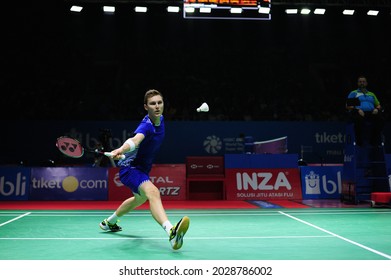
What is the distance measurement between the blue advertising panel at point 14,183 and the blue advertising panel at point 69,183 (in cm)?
18

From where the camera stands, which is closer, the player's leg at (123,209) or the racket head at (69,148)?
the racket head at (69,148)

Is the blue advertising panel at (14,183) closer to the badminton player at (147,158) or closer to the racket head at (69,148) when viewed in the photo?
the racket head at (69,148)

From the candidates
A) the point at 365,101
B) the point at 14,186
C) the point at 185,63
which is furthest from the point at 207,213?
the point at 185,63

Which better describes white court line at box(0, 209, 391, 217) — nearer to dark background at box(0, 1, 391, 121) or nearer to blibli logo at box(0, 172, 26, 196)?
blibli logo at box(0, 172, 26, 196)

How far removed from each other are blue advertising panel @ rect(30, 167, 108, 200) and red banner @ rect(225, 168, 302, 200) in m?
3.42

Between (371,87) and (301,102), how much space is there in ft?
11.8

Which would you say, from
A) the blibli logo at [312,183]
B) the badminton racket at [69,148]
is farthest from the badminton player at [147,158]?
the blibli logo at [312,183]

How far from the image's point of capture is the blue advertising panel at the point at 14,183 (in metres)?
12.0

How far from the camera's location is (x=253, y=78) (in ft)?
71.8

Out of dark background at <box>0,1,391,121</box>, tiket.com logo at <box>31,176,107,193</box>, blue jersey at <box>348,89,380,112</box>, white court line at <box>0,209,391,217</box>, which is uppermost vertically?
dark background at <box>0,1,391,121</box>

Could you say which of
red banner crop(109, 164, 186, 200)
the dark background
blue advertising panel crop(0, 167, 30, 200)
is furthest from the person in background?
the dark background

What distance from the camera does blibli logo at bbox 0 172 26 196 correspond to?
1204 centimetres

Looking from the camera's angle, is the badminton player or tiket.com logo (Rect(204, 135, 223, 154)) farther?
tiket.com logo (Rect(204, 135, 223, 154))
